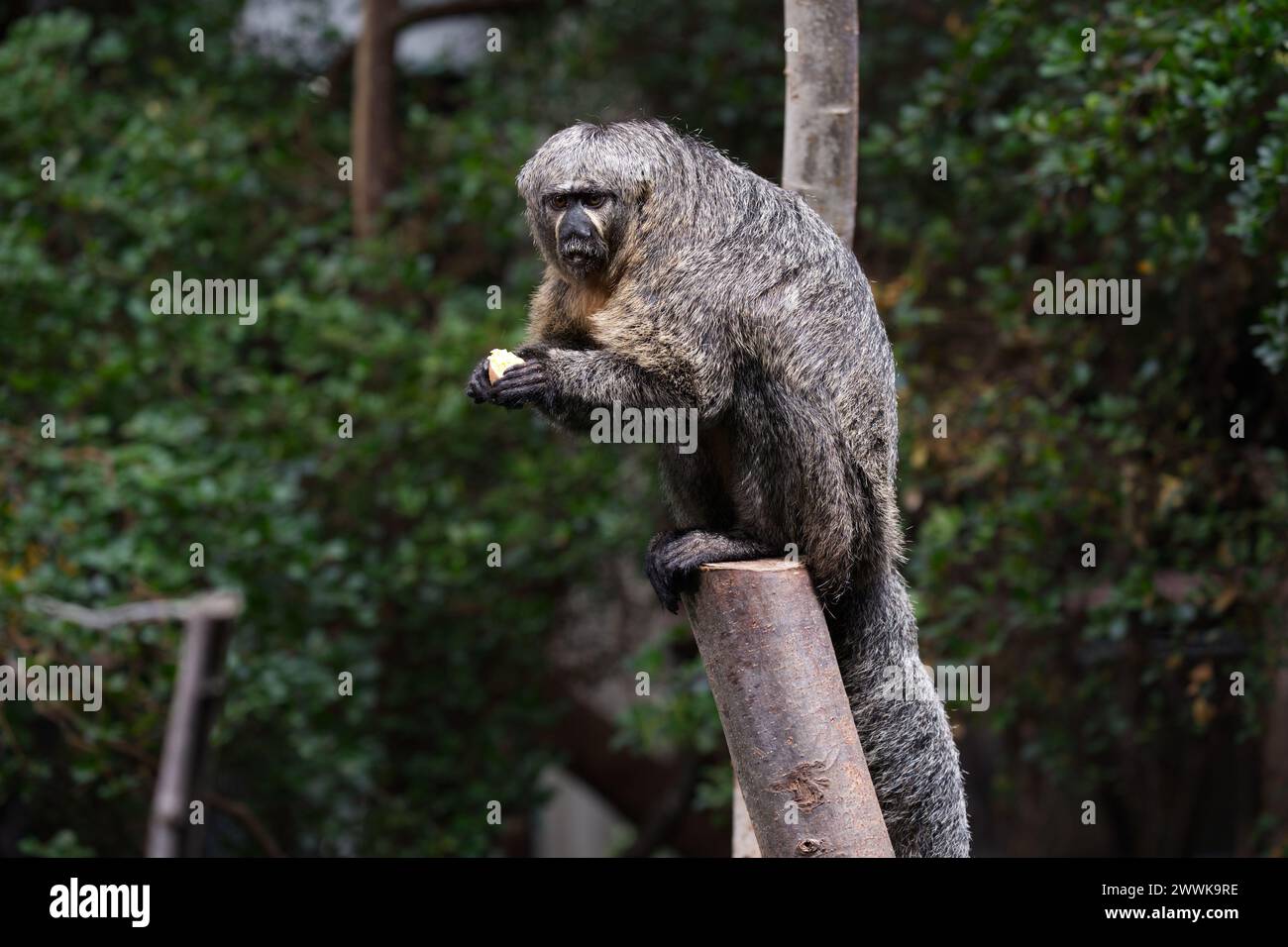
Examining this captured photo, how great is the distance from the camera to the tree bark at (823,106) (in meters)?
3.99

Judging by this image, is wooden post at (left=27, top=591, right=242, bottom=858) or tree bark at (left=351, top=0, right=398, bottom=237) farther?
tree bark at (left=351, top=0, right=398, bottom=237)

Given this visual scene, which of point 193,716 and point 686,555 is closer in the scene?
point 193,716

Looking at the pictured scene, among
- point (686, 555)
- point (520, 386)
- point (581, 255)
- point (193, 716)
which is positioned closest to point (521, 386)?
point (520, 386)

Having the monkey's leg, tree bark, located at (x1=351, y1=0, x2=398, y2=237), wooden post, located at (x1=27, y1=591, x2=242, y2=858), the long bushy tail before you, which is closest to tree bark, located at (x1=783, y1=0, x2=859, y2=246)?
the monkey's leg

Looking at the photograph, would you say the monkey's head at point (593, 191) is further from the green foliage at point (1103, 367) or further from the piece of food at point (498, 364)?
the green foliage at point (1103, 367)

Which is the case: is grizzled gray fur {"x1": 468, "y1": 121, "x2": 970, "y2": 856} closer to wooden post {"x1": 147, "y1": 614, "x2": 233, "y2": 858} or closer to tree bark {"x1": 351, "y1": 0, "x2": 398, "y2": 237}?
wooden post {"x1": 147, "y1": 614, "x2": 233, "y2": 858}

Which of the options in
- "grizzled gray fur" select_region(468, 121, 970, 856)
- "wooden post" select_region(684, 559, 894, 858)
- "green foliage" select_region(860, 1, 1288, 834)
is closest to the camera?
"wooden post" select_region(684, 559, 894, 858)

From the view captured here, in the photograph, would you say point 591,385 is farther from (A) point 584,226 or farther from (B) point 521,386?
(A) point 584,226

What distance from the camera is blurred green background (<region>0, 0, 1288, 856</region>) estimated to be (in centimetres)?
523

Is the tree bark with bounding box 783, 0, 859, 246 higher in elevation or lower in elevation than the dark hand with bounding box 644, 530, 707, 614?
higher

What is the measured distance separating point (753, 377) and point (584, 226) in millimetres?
591

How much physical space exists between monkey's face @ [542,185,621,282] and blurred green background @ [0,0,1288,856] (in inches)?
77.2

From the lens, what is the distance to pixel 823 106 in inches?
158
